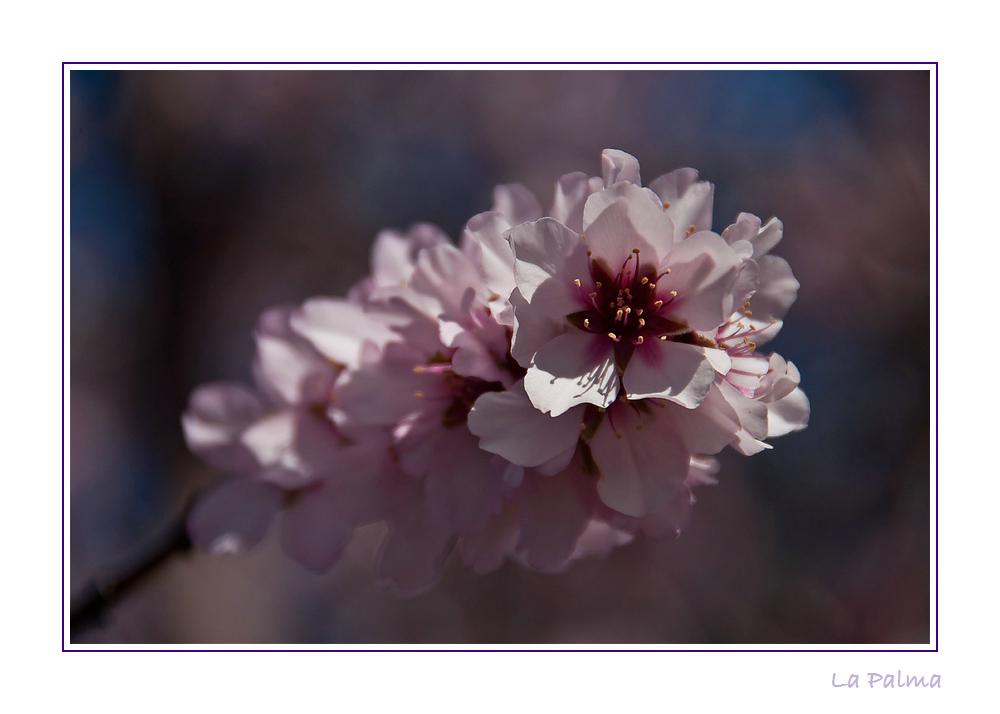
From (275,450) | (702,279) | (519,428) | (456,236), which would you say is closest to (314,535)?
(275,450)

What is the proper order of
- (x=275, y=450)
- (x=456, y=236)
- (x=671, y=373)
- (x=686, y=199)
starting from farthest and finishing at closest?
(x=456, y=236)
(x=275, y=450)
(x=686, y=199)
(x=671, y=373)

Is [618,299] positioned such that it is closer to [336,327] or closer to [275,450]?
[336,327]

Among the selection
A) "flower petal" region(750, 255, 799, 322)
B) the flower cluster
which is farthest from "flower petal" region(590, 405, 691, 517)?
"flower petal" region(750, 255, 799, 322)

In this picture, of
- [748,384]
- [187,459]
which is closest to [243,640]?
[187,459]

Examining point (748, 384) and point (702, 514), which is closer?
point (748, 384)

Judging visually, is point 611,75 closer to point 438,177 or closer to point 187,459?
point 438,177
